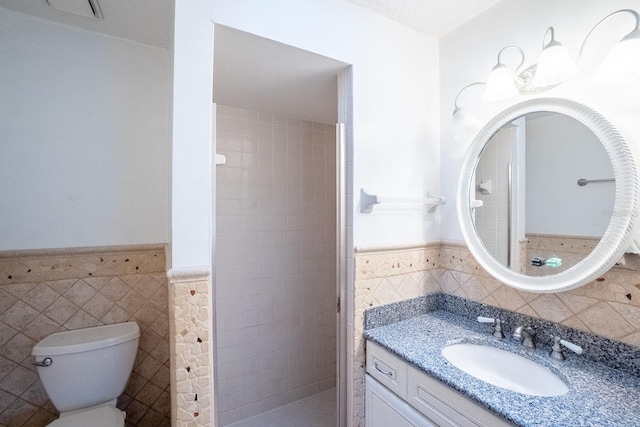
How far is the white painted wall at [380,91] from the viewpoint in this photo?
119 cm

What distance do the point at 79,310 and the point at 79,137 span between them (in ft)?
2.96

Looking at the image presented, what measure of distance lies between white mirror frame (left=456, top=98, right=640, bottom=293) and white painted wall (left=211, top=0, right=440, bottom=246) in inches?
14.8

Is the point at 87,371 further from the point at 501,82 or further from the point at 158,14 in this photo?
the point at 501,82

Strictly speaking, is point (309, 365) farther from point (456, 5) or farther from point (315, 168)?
point (456, 5)

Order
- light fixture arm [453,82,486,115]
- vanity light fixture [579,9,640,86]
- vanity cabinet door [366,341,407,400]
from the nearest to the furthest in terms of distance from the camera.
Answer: vanity light fixture [579,9,640,86] → vanity cabinet door [366,341,407,400] → light fixture arm [453,82,486,115]

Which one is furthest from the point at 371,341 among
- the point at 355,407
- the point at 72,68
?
the point at 72,68

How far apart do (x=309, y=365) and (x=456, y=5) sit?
251cm

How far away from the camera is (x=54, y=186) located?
140 centimetres

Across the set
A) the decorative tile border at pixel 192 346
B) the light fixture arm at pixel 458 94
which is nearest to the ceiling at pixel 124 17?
the decorative tile border at pixel 192 346

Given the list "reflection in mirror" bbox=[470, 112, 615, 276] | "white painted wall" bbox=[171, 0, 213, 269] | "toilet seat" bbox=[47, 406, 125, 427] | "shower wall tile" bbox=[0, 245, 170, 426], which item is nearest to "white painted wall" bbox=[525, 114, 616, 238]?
"reflection in mirror" bbox=[470, 112, 615, 276]

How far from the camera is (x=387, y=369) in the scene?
121 cm

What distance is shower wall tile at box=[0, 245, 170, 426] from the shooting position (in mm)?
1333

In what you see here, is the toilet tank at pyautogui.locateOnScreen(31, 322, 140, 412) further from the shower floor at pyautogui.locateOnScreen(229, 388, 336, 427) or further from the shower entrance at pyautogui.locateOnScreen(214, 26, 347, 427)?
the shower floor at pyautogui.locateOnScreen(229, 388, 336, 427)

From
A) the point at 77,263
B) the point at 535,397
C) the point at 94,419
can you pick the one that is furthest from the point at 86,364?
the point at 535,397
